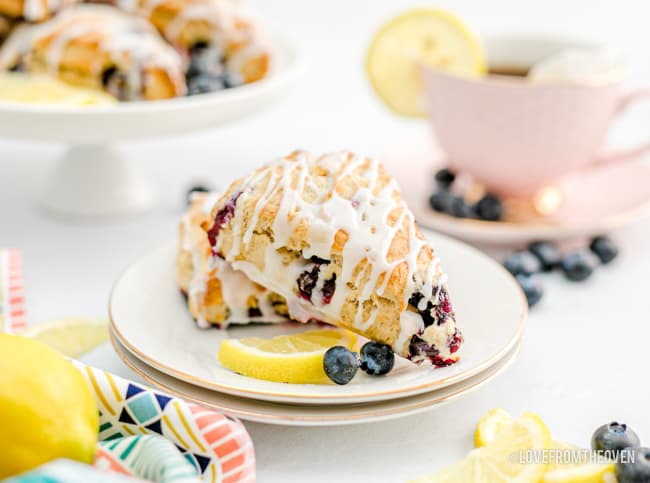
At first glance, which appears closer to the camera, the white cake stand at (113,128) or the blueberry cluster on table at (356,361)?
the blueberry cluster on table at (356,361)

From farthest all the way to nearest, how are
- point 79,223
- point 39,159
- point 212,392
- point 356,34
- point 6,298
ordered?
point 356,34, point 39,159, point 79,223, point 6,298, point 212,392

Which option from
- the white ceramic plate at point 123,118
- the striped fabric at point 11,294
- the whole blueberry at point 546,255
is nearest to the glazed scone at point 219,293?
the striped fabric at point 11,294

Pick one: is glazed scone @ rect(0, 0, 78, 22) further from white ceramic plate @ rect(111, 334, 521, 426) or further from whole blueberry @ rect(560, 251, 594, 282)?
whole blueberry @ rect(560, 251, 594, 282)

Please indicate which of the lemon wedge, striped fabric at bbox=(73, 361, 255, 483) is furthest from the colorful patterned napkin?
the lemon wedge

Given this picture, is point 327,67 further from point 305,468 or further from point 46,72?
point 305,468

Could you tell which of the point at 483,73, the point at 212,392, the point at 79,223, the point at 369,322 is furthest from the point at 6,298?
the point at 483,73

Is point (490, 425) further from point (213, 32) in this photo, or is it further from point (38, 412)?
point (213, 32)

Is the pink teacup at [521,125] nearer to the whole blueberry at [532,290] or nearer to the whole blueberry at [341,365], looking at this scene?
the whole blueberry at [532,290]
